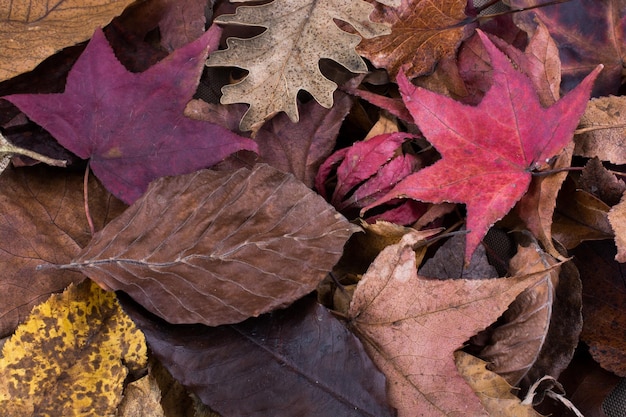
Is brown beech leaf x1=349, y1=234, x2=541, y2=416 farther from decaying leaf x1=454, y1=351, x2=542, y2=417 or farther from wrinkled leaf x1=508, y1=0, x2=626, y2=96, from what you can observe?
wrinkled leaf x1=508, y1=0, x2=626, y2=96

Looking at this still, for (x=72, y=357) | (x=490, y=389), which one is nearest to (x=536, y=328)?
(x=490, y=389)

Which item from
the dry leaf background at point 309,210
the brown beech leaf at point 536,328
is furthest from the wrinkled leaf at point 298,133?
the brown beech leaf at point 536,328

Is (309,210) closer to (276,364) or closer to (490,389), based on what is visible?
(276,364)

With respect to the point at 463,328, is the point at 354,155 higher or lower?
higher

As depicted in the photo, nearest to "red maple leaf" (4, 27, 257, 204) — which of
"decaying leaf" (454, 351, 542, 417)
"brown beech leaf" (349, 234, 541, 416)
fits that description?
"brown beech leaf" (349, 234, 541, 416)

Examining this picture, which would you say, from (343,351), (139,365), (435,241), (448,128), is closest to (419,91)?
(448,128)

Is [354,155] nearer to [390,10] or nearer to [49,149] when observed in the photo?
[390,10]
